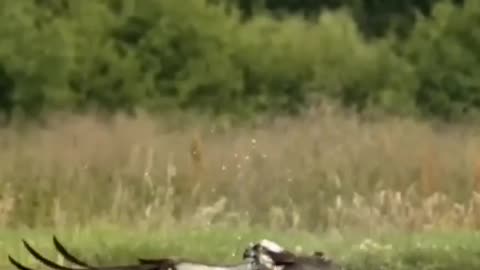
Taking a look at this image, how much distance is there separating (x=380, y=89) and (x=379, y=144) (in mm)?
6709

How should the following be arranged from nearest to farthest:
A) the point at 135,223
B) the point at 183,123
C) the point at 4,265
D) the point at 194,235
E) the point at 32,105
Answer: the point at 4,265
the point at 194,235
the point at 135,223
the point at 183,123
the point at 32,105

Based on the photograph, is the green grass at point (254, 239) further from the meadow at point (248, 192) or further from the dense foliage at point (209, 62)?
the dense foliage at point (209, 62)

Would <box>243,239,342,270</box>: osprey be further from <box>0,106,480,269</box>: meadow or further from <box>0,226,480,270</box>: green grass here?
<box>0,106,480,269</box>: meadow

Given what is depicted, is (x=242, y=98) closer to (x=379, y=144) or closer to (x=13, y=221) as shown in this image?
(x=379, y=144)

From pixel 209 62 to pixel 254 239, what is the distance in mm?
A: 9993

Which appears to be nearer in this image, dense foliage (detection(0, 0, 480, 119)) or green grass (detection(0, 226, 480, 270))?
green grass (detection(0, 226, 480, 270))

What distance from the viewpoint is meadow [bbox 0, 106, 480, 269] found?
994cm

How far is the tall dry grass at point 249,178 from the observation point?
11.8 meters

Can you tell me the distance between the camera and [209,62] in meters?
20.0

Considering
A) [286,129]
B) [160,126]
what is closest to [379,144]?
[286,129]

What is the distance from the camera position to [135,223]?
11539 millimetres

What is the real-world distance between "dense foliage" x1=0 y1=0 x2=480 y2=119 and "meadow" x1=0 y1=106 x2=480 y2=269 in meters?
3.71

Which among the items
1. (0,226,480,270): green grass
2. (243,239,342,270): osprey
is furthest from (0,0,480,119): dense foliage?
(243,239,342,270): osprey

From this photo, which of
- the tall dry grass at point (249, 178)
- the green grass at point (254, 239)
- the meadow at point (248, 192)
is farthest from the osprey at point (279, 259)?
the tall dry grass at point (249, 178)
